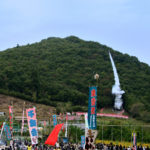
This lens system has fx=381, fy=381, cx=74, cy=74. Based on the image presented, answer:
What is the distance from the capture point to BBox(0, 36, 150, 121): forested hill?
291 ft

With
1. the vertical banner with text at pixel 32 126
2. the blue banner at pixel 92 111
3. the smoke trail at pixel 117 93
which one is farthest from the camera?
the smoke trail at pixel 117 93

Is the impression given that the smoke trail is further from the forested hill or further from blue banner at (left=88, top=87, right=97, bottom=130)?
blue banner at (left=88, top=87, right=97, bottom=130)

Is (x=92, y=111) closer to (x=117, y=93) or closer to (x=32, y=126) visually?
(x=32, y=126)

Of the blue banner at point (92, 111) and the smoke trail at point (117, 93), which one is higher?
the smoke trail at point (117, 93)

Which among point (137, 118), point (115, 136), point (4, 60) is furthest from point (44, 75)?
point (115, 136)

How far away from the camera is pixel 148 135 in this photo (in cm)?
3728

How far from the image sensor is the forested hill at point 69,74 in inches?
3494

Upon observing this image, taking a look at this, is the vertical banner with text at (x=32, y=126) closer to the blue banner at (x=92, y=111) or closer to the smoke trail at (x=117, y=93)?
the blue banner at (x=92, y=111)

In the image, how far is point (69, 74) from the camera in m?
111

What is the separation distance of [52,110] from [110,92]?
22.2m

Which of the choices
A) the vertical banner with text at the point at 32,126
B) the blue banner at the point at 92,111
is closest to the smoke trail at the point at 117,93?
the vertical banner with text at the point at 32,126

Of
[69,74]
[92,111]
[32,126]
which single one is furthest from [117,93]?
[92,111]

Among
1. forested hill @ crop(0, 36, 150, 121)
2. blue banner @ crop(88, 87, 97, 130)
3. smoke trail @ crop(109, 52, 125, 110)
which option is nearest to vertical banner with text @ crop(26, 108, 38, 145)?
blue banner @ crop(88, 87, 97, 130)

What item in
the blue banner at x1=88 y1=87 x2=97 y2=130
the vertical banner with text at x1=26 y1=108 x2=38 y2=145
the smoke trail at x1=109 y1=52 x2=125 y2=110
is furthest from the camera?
the smoke trail at x1=109 y1=52 x2=125 y2=110
